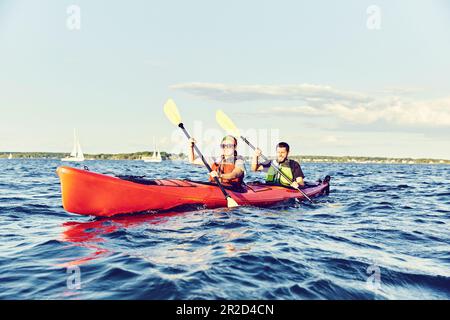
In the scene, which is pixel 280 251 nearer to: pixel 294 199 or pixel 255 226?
pixel 255 226

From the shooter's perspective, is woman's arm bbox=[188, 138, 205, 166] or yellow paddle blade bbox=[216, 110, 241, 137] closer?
woman's arm bbox=[188, 138, 205, 166]

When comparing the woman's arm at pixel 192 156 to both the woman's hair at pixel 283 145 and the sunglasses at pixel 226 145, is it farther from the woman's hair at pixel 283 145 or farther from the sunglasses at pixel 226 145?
the woman's hair at pixel 283 145

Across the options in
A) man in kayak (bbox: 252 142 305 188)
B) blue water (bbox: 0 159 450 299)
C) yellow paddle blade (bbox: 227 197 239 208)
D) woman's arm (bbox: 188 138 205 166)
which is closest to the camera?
blue water (bbox: 0 159 450 299)

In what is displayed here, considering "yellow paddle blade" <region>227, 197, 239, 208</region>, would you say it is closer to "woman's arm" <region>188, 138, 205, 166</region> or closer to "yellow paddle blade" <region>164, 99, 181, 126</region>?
"woman's arm" <region>188, 138, 205, 166</region>

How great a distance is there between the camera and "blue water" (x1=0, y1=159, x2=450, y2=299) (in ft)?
12.4

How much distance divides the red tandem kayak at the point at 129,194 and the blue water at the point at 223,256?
0.30 metres

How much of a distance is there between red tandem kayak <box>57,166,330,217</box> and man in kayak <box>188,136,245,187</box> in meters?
0.34

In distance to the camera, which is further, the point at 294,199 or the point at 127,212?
the point at 294,199

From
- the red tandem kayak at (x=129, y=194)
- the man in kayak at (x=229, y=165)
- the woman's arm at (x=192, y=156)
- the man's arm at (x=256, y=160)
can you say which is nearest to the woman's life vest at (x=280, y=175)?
the man's arm at (x=256, y=160)

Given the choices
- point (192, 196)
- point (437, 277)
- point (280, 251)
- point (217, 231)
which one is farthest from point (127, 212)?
point (437, 277)

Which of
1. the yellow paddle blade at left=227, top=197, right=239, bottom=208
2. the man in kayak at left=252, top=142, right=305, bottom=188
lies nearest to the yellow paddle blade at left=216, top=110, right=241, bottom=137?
the man in kayak at left=252, top=142, right=305, bottom=188

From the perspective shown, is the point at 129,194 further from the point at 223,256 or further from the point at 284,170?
the point at 284,170
